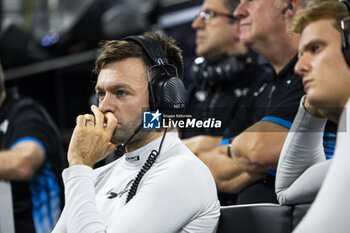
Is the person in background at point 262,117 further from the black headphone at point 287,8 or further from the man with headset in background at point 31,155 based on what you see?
the man with headset in background at point 31,155

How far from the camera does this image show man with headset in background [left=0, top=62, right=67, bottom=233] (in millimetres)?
2082

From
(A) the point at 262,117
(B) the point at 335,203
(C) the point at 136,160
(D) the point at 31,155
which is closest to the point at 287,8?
(A) the point at 262,117

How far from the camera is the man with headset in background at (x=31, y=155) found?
6.83 feet

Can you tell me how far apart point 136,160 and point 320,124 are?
0.47 meters

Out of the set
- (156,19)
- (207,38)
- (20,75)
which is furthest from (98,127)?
(20,75)

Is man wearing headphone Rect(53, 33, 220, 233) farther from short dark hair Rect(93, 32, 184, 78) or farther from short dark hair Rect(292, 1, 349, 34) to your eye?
short dark hair Rect(292, 1, 349, 34)

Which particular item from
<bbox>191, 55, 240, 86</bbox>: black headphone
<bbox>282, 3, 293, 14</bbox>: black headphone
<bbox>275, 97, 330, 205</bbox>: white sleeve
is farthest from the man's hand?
<bbox>191, 55, 240, 86</bbox>: black headphone

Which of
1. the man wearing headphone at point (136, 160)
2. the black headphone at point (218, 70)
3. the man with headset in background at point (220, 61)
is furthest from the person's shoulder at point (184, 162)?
the black headphone at point (218, 70)

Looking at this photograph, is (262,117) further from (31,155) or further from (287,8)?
(31,155)

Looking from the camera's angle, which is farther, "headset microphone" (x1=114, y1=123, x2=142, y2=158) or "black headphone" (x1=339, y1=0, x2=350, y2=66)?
"headset microphone" (x1=114, y1=123, x2=142, y2=158)

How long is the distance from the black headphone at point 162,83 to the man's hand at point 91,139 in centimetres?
12

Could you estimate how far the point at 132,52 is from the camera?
1.31 metres

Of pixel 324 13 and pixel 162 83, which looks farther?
pixel 162 83

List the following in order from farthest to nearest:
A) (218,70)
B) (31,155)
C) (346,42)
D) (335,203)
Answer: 1. (31,155)
2. (218,70)
3. (346,42)
4. (335,203)
